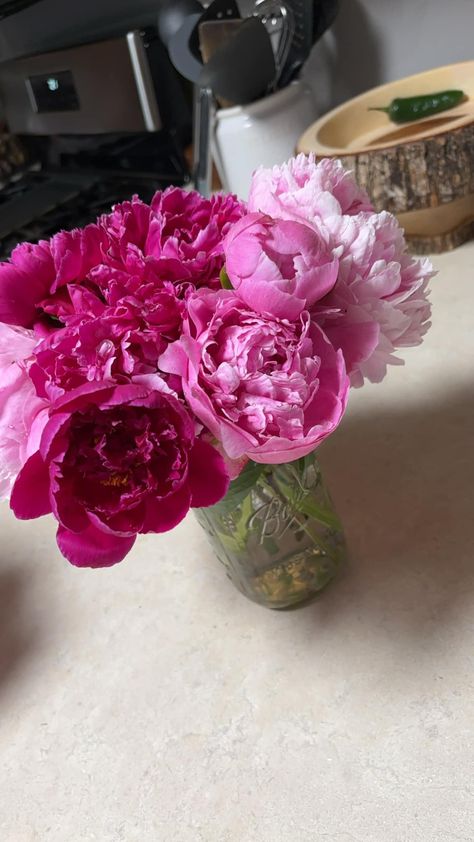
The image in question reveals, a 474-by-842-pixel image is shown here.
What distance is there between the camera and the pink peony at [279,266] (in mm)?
343

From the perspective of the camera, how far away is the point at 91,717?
20.8 inches

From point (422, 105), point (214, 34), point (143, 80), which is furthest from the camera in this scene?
point (143, 80)

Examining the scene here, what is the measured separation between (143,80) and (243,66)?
0.24 meters

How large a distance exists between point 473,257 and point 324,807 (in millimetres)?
688

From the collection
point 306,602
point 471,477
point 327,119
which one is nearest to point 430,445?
point 471,477

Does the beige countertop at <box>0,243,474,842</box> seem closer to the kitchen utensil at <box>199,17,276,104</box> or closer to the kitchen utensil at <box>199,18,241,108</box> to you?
the kitchen utensil at <box>199,17,276,104</box>

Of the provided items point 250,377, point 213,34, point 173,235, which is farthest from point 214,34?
point 250,377

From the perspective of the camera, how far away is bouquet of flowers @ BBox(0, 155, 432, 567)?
34cm

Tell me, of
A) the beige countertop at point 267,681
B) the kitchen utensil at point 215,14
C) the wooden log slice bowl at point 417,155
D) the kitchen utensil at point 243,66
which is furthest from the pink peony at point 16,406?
the kitchen utensil at point 215,14

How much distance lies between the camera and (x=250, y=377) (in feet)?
1.12

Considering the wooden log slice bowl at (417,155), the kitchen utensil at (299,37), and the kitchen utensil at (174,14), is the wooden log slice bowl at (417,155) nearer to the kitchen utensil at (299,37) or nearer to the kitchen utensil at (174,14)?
the kitchen utensil at (299,37)

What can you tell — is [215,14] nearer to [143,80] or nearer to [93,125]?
[143,80]

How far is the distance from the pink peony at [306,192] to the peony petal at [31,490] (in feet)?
0.61

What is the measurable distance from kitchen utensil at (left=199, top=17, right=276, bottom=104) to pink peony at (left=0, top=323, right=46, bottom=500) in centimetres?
71
